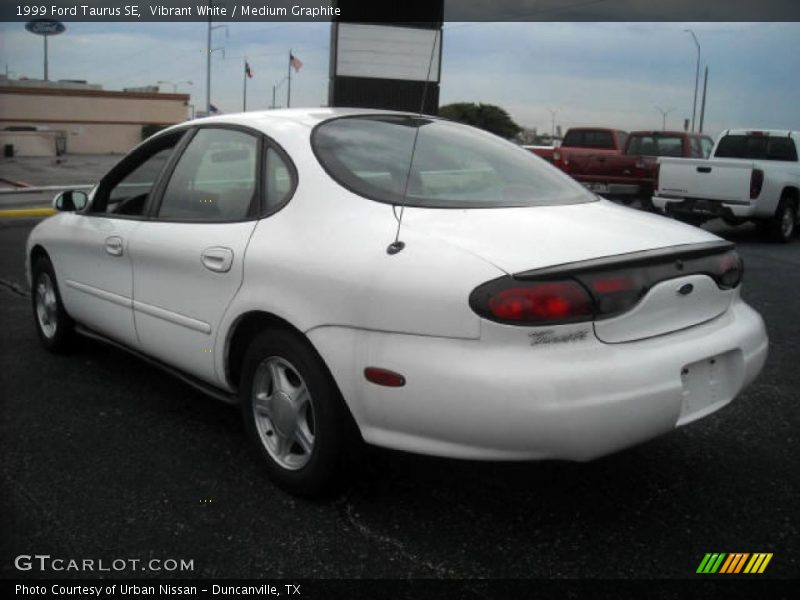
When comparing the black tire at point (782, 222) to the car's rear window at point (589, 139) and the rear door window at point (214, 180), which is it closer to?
the car's rear window at point (589, 139)

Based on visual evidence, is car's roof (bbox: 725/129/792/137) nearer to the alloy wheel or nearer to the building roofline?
the alloy wheel

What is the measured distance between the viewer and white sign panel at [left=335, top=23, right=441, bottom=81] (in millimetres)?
21906

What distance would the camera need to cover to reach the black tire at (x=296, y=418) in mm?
2758

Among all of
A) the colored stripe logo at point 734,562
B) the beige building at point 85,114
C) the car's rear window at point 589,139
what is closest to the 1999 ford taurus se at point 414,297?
the colored stripe logo at point 734,562

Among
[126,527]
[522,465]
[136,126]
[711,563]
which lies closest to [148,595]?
[126,527]

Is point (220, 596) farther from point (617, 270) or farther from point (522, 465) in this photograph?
point (617, 270)

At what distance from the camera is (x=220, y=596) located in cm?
242

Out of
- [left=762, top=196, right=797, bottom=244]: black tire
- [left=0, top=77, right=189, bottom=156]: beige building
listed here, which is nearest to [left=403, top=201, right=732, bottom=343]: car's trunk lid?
[left=762, top=196, right=797, bottom=244]: black tire

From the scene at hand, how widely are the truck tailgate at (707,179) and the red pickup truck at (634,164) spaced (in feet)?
9.95

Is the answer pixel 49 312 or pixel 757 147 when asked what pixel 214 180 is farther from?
pixel 757 147

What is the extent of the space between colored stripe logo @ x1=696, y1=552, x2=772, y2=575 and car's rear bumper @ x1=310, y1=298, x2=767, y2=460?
44 centimetres

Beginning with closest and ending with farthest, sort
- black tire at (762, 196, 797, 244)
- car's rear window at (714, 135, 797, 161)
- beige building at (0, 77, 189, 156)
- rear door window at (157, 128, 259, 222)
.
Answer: rear door window at (157, 128, 259, 222), black tire at (762, 196, 797, 244), car's rear window at (714, 135, 797, 161), beige building at (0, 77, 189, 156)

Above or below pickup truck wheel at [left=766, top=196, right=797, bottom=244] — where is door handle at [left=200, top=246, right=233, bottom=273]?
above

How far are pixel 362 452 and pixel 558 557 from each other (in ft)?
2.47
